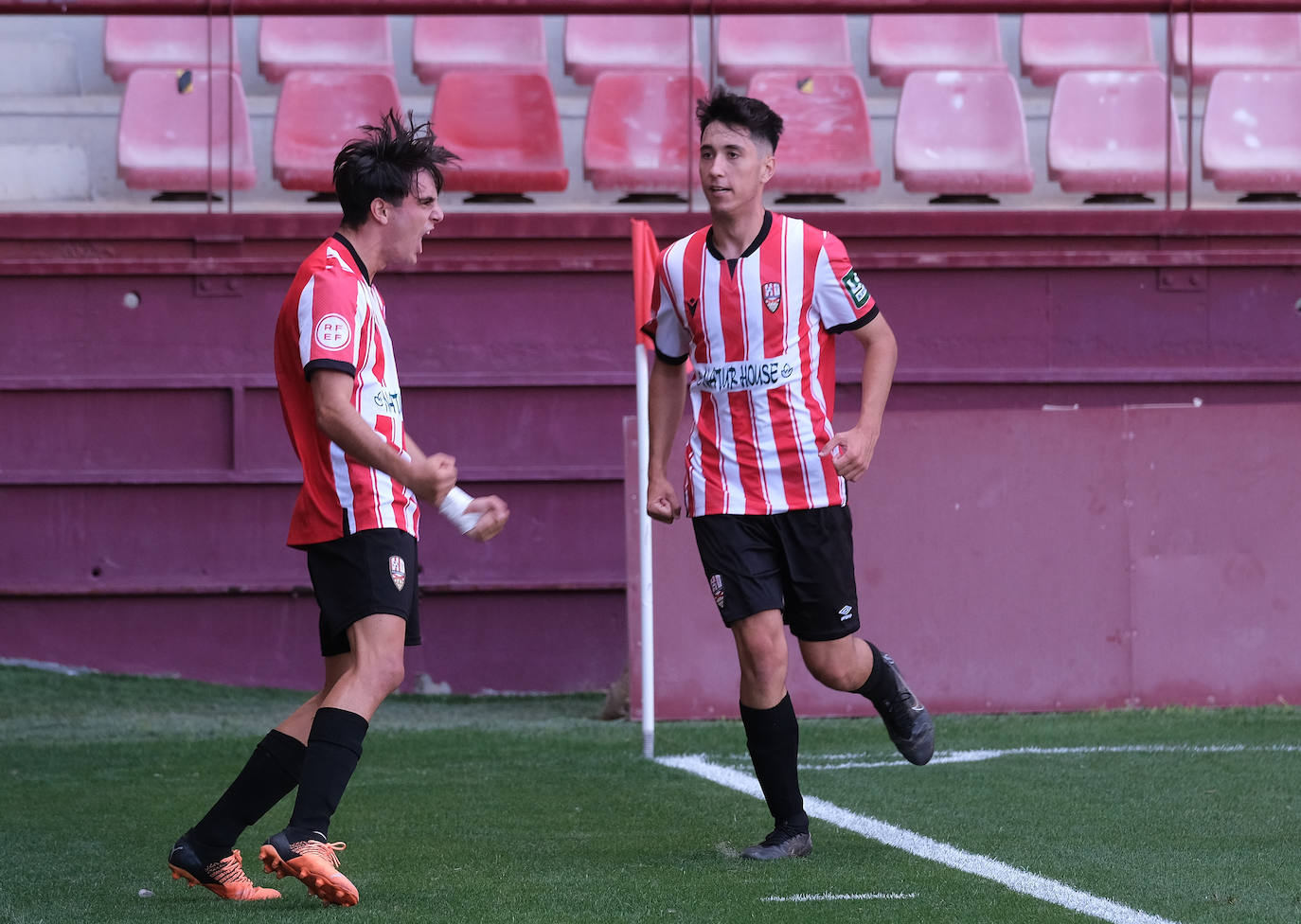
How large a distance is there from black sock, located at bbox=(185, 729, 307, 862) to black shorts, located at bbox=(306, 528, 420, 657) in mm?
307

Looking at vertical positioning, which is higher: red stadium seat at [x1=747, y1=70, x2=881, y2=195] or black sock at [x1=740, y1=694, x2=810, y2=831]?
red stadium seat at [x1=747, y1=70, x2=881, y2=195]

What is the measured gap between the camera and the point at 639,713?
279 inches

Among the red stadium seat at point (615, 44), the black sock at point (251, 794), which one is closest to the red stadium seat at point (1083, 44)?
the red stadium seat at point (615, 44)

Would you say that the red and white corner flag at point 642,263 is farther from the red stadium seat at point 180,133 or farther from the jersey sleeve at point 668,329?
the red stadium seat at point 180,133

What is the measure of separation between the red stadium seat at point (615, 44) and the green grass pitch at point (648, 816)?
4614 millimetres

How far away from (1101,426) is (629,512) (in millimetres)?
2015

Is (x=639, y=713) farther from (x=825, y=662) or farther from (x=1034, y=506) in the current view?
(x=825, y=662)

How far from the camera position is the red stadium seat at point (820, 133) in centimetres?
930

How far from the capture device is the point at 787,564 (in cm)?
423

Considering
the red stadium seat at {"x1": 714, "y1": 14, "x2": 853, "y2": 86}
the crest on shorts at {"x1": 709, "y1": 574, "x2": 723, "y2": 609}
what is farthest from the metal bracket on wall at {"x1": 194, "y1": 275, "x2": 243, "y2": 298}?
the crest on shorts at {"x1": 709, "y1": 574, "x2": 723, "y2": 609}

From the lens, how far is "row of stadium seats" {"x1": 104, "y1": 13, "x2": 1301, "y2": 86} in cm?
1040

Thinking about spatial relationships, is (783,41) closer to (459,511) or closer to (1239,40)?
(1239,40)

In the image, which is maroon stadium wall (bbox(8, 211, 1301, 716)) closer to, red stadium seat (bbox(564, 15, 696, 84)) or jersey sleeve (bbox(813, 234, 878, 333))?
red stadium seat (bbox(564, 15, 696, 84))

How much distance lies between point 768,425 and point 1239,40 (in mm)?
8049
